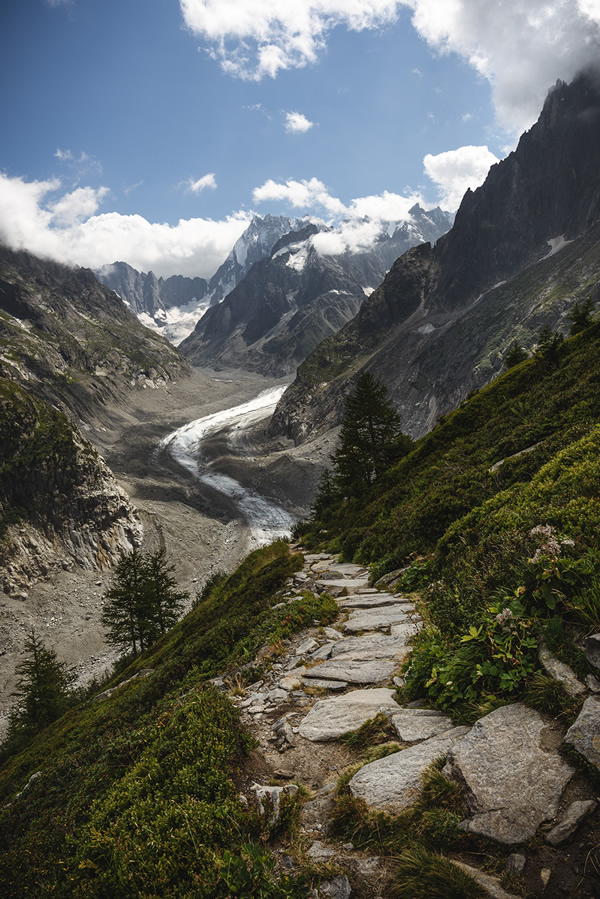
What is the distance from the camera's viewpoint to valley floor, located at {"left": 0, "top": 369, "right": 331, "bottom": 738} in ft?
184

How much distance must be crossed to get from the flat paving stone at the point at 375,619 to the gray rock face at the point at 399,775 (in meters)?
3.91

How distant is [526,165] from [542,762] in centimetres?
25383

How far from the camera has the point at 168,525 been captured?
8825 cm

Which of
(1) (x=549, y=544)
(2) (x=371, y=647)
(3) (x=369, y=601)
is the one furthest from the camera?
(3) (x=369, y=601)

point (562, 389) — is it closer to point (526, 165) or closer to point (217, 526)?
point (217, 526)

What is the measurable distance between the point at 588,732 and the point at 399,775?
1.74 m

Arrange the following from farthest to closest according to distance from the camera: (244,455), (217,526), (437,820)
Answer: (244,455) < (217,526) < (437,820)

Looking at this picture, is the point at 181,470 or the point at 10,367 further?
the point at 10,367

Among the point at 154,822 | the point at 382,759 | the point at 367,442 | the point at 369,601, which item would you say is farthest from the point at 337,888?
the point at 367,442

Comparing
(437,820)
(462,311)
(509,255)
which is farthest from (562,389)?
(509,255)

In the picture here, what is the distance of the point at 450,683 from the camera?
4500 mm

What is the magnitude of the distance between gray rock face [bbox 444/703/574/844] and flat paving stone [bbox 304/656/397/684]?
8.65 ft

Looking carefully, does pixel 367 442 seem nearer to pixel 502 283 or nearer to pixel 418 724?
pixel 418 724

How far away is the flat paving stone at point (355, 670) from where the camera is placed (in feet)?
20.6
